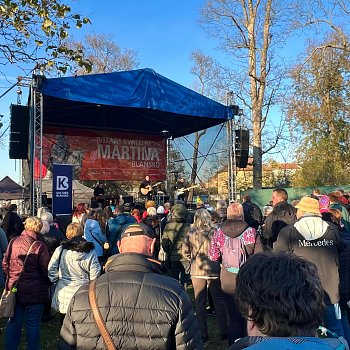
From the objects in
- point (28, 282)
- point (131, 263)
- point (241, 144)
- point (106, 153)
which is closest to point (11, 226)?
point (28, 282)

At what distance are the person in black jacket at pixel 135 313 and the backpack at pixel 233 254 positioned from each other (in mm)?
2078

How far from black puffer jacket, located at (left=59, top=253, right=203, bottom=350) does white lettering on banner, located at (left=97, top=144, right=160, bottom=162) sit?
13.9m

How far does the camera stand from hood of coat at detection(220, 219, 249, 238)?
4.13 meters

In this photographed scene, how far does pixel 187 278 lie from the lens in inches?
272

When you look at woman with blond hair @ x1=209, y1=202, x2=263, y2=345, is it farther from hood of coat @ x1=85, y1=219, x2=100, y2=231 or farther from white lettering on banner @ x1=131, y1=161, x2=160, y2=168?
white lettering on banner @ x1=131, y1=161, x2=160, y2=168

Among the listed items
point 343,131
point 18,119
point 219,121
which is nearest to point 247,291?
point 18,119

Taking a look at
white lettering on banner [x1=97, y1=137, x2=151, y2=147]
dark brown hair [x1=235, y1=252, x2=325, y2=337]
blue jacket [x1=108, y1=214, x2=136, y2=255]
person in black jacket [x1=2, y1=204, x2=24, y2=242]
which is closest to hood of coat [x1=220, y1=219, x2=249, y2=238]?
blue jacket [x1=108, y1=214, x2=136, y2=255]

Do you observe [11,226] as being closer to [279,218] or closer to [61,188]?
[61,188]

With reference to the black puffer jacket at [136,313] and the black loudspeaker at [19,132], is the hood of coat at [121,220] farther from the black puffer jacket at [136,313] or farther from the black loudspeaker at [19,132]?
the black puffer jacket at [136,313]

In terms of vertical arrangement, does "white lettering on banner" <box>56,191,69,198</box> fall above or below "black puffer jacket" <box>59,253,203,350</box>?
above

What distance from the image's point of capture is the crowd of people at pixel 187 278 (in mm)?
1290

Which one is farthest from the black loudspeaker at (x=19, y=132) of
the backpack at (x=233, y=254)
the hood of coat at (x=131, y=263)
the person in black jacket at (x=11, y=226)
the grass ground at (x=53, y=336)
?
the hood of coat at (x=131, y=263)

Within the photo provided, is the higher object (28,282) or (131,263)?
(131,263)

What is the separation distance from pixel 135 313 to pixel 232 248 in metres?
2.32
